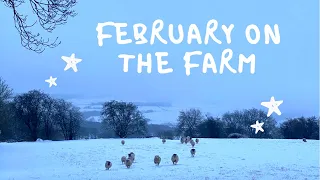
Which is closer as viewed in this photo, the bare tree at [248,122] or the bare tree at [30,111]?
the bare tree at [30,111]

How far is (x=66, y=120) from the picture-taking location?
79375 millimetres

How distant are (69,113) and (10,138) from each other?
12.7 metres

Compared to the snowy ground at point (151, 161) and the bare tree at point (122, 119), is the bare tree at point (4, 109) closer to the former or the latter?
the snowy ground at point (151, 161)

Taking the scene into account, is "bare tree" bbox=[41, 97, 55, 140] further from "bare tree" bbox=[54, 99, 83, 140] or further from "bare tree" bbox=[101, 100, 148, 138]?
"bare tree" bbox=[101, 100, 148, 138]

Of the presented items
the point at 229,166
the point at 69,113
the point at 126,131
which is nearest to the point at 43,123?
the point at 69,113

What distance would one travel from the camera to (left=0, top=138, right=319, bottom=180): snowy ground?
80.0ft

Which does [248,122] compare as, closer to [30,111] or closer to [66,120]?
[66,120]

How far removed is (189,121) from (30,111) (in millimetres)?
30469

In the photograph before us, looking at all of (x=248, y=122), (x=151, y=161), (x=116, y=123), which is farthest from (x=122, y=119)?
(x=151, y=161)

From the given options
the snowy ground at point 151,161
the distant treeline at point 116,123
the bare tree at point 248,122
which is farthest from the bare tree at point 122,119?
the snowy ground at point 151,161

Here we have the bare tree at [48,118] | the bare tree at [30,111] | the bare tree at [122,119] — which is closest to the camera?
the bare tree at [30,111]

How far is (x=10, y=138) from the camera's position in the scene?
70375mm

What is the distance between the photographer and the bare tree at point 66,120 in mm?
78688

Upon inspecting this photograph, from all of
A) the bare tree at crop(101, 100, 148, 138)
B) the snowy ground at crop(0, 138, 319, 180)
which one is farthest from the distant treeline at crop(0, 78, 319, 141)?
the snowy ground at crop(0, 138, 319, 180)
